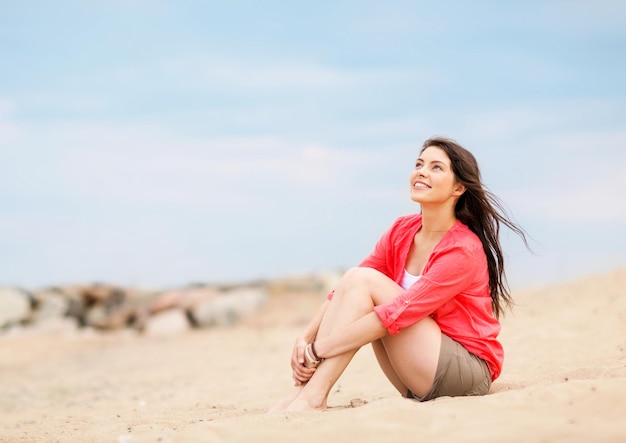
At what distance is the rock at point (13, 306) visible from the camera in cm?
1523

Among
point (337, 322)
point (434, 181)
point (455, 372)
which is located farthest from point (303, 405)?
point (434, 181)

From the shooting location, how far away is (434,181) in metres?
4.15

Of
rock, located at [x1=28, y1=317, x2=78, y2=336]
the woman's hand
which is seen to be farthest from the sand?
rock, located at [x1=28, y1=317, x2=78, y2=336]

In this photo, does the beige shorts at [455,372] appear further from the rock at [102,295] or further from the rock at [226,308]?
the rock at [102,295]

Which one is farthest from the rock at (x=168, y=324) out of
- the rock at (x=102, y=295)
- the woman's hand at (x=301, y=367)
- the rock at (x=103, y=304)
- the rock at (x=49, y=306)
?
the woman's hand at (x=301, y=367)

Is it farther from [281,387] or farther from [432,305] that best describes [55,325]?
[432,305]

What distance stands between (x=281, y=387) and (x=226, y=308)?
23.1ft

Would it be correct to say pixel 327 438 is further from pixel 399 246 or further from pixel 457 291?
pixel 399 246

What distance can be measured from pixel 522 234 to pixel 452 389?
40.3 inches

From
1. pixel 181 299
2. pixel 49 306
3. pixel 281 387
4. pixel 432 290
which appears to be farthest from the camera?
pixel 49 306

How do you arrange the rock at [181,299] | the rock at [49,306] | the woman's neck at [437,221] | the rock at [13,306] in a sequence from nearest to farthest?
the woman's neck at [437,221]
the rock at [181,299]
the rock at [13,306]
the rock at [49,306]

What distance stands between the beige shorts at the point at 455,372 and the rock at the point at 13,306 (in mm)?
12928

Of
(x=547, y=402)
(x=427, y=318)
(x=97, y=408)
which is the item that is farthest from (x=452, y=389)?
(x=97, y=408)

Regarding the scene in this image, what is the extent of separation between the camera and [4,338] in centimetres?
1365
